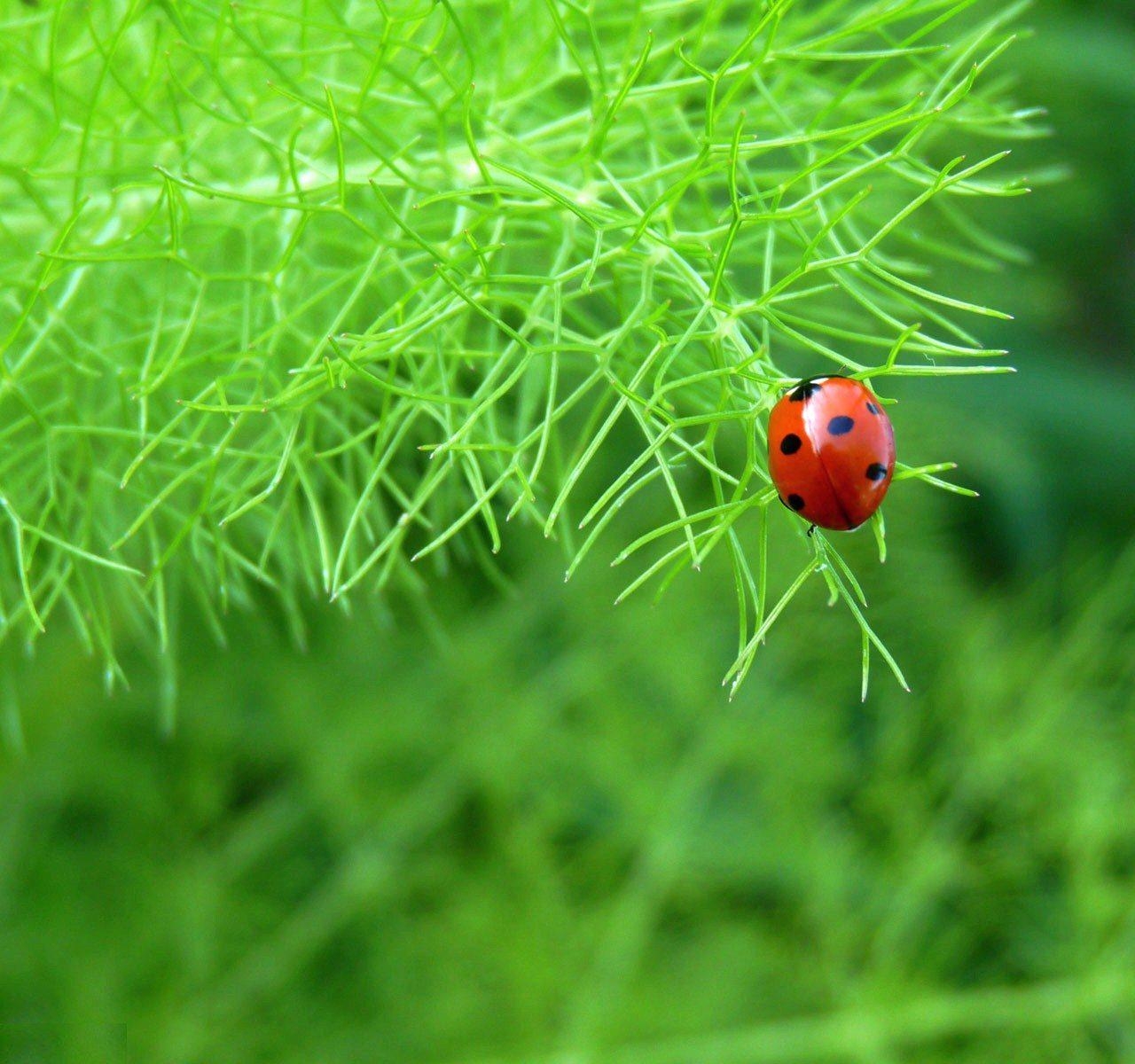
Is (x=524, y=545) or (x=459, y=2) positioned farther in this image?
(x=524, y=545)

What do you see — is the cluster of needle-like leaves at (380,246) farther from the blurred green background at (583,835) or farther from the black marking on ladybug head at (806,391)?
the blurred green background at (583,835)

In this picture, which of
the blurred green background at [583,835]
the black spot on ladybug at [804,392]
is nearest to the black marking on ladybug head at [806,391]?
the black spot on ladybug at [804,392]

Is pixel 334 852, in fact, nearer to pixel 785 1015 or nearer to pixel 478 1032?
pixel 478 1032

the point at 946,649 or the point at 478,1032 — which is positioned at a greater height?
the point at 946,649

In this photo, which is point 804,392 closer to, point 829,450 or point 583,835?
point 829,450

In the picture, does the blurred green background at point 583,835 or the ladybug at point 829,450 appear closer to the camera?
the ladybug at point 829,450

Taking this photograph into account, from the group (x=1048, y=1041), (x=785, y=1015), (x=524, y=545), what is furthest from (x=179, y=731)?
(x=1048, y=1041)

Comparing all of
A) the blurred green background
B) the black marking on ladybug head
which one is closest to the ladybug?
the black marking on ladybug head

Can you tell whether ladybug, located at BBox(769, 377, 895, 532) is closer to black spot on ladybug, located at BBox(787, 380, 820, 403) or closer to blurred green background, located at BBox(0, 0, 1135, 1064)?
black spot on ladybug, located at BBox(787, 380, 820, 403)
